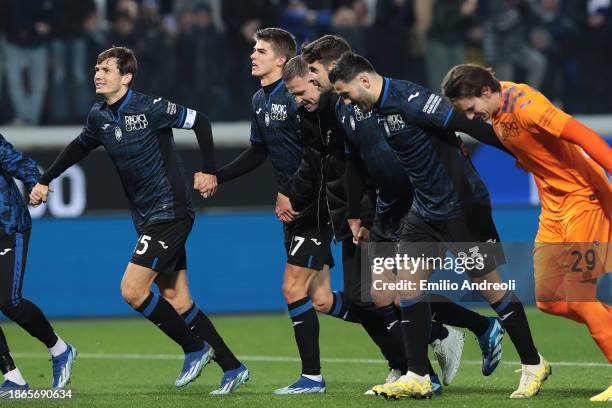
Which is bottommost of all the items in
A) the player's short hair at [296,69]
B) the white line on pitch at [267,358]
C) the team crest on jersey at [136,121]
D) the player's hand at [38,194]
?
the white line on pitch at [267,358]

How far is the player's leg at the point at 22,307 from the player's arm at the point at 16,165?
0.36 m

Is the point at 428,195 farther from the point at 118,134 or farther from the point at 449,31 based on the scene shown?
the point at 449,31

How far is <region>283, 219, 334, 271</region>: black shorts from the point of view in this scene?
8.12 m

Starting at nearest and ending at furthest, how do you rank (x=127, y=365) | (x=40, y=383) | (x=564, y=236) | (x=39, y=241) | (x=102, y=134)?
(x=564, y=236) < (x=102, y=134) < (x=40, y=383) < (x=127, y=365) < (x=39, y=241)

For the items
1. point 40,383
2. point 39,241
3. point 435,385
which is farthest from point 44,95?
point 435,385

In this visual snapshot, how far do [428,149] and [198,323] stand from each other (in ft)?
7.16

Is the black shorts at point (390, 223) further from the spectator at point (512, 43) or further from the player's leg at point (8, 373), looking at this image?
the spectator at point (512, 43)

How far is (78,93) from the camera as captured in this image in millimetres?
14758

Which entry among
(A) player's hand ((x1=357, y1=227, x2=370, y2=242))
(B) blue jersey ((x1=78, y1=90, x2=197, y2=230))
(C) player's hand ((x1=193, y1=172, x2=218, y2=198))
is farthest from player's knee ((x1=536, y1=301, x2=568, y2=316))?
(B) blue jersey ((x1=78, y1=90, x2=197, y2=230))

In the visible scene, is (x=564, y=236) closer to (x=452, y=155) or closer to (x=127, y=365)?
(x=452, y=155)

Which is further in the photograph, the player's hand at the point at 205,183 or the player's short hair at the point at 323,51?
the player's hand at the point at 205,183

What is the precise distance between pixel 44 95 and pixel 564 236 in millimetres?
9249

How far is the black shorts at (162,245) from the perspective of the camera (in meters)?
7.98

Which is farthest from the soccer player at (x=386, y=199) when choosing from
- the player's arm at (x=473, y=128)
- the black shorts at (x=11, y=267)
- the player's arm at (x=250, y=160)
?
the black shorts at (x=11, y=267)
